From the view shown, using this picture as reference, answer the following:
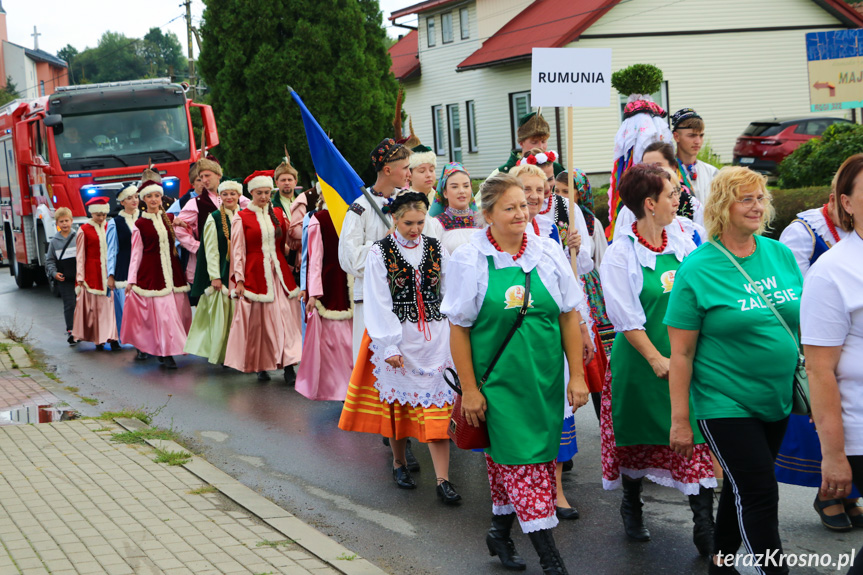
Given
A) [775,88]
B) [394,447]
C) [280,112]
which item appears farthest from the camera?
[775,88]

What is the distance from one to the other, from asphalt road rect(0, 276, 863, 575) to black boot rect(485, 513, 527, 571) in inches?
2.4

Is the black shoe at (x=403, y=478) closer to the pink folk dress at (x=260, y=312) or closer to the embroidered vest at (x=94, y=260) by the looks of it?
the pink folk dress at (x=260, y=312)

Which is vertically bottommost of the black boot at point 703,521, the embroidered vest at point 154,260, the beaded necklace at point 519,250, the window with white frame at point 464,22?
the black boot at point 703,521

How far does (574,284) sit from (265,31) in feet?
89.2

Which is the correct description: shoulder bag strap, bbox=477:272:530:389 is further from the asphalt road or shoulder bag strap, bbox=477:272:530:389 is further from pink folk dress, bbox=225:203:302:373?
pink folk dress, bbox=225:203:302:373

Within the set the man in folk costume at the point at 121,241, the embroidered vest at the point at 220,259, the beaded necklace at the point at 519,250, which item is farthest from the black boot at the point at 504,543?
the man in folk costume at the point at 121,241

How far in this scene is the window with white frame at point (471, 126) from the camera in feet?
121

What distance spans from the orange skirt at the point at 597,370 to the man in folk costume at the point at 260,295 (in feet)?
15.9

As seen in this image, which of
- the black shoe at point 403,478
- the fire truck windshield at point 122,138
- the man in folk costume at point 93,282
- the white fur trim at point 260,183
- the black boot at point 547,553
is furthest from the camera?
the fire truck windshield at point 122,138

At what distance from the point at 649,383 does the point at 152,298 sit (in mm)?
7786

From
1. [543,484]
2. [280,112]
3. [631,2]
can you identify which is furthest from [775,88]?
[543,484]

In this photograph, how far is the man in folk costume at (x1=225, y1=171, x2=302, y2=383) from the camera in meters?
10.0

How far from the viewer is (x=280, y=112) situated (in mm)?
29859

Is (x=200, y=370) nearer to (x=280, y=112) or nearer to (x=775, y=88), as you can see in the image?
(x=280, y=112)
